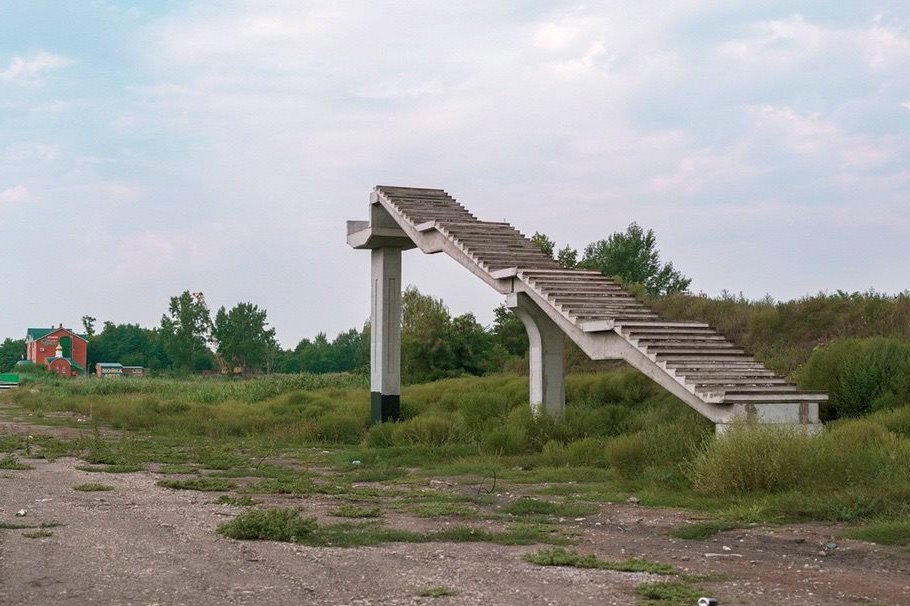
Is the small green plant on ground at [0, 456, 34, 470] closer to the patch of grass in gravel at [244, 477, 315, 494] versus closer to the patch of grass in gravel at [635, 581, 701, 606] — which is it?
the patch of grass in gravel at [244, 477, 315, 494]

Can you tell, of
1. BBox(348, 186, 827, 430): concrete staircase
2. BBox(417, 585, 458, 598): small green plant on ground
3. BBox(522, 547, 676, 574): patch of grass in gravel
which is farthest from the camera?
BBox(348, 186, 827, 430): concrete staircase

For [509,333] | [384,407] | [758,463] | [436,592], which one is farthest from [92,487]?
[509,333]

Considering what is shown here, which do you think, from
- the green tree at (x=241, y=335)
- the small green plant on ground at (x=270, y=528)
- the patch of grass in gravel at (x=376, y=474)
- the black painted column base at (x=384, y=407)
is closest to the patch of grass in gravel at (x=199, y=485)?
the patch of grass in gravel at (x=376, y=474)

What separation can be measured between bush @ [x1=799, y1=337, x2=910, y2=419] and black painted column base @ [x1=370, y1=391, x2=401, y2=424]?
37.8ft

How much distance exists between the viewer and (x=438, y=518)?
13.3m

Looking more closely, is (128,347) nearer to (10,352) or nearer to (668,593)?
(10,352)

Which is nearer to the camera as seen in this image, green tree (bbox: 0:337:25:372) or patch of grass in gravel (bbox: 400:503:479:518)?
patch of grass in gravel (bbox: 400:503:479:518)

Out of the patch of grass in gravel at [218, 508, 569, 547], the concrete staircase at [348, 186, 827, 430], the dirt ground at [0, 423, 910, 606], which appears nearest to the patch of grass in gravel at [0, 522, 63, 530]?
the dirt ground at [0, 423, 910, 606]

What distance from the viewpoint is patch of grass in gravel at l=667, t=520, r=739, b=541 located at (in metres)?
11.9

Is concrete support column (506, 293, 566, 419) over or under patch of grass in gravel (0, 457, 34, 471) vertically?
over

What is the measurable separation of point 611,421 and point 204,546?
13615 mm

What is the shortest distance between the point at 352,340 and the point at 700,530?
120925mm

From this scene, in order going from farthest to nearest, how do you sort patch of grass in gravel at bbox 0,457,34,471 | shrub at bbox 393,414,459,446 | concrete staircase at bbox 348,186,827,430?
shrub at bbox 393,414,459,446 < patch of grass in gravel at bbox 0,457,34,471 < concrete staircase at bbox 348,186,827,430

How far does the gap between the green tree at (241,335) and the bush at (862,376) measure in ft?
A: 284
